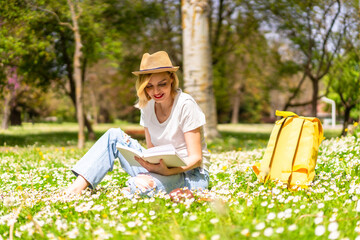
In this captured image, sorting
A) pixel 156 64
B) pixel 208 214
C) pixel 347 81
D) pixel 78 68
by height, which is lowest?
pixel 208 214

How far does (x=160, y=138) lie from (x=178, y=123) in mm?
290

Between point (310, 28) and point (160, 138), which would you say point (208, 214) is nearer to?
point (160, 138)

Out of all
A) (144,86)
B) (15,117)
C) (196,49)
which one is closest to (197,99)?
(196,49)

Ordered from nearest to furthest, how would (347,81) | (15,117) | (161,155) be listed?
(161,155), (347,81), (15,117)

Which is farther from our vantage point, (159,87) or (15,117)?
(15,117)

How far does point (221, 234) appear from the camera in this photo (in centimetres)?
219

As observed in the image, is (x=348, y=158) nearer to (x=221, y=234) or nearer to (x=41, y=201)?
(x=221, y=234)

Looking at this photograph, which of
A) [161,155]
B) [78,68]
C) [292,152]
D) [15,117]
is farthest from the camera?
[15,117]

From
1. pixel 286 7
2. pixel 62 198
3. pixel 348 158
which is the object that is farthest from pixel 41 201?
pixel 286 7

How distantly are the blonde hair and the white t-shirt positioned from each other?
0.07 meters

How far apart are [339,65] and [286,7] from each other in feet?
10.5

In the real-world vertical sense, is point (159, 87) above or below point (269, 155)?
above

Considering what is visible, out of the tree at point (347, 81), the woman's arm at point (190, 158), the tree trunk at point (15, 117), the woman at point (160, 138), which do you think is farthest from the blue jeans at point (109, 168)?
the tree trunk at point (15, 117)

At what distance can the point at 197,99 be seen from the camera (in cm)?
1018
